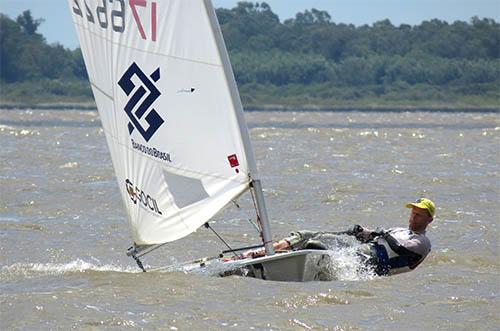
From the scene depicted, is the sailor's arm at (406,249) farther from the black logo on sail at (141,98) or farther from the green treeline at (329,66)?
the green treeline at (329,66)

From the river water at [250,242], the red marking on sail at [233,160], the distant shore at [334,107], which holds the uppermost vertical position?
the red marking on sail at [233,160]

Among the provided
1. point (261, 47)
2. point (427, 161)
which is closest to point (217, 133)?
point (427, 161)

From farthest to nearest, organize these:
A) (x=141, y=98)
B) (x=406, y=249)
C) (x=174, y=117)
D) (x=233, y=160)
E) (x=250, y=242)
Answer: (x=250, y=242), (x=406, y=249), (x=141, y=98), (x=174, y=117), (x=233, y=160)

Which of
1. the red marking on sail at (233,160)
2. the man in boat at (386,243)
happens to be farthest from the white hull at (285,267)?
the red marking on sail at (233,160)

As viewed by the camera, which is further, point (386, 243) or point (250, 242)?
point (250, 242)

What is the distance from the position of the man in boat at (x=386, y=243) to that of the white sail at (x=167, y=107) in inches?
33.7

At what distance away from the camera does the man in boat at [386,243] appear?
420 inches

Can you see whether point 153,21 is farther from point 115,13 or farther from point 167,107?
point 167,107

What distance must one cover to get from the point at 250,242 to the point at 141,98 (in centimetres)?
435

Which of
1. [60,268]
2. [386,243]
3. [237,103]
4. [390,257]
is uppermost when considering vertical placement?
[237,103]

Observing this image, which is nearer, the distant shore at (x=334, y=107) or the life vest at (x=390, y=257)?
the life vest at (x=390, y=257)

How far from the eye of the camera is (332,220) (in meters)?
16.5

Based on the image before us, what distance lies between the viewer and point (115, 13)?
34.2 feet

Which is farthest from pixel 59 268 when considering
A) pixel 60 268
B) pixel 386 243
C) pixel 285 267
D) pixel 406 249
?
pixel 406 249
